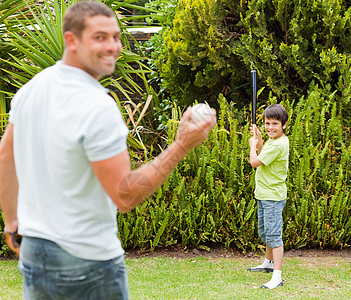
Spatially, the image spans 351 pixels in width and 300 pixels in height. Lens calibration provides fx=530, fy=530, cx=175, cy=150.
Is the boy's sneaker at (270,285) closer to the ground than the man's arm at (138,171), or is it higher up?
closer to the ground

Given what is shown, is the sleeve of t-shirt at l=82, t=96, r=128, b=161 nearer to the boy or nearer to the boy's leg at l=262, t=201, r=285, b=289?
the boy

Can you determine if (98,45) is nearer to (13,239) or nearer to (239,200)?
(13,239)

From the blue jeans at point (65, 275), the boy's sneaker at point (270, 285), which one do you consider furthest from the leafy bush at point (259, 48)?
the blue jeans at point (65, 275)

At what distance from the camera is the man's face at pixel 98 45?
1562 mm

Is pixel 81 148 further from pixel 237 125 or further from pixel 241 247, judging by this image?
pixel 237 125

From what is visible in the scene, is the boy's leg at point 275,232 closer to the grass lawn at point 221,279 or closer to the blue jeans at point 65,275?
the grass lawn at point 221,279

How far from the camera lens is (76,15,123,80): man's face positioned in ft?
5.12

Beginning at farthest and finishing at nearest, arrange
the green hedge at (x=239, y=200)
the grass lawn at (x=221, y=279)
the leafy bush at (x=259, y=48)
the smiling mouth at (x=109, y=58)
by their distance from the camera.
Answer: the leafy bush at (x=259, y=48), the green hedge at (x=239, y=200), the grass lawn at (x=221, y=279), the smiling mouth at (x=109, y=58)

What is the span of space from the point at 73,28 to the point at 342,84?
490 centimetres

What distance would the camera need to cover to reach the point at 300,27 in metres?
6.16

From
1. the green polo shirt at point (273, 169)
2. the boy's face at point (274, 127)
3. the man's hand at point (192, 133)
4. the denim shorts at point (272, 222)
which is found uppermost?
the man's hand at point (192, 133)

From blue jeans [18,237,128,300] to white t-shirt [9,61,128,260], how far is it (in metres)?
0.03

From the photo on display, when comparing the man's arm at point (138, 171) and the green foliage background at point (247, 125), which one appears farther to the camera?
the green foliage background at point (247, 125)

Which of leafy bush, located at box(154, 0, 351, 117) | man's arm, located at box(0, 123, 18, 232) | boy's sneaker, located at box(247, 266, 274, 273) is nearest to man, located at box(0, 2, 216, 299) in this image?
man's arm, located at box(0, 123, 18, 232)
